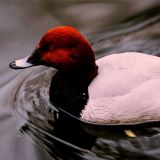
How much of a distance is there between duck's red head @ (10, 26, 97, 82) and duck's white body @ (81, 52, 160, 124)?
160 millimetres

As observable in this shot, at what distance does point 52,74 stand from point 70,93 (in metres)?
0.69

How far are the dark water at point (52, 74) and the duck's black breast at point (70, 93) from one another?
11 cm

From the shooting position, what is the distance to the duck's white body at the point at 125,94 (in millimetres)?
4613

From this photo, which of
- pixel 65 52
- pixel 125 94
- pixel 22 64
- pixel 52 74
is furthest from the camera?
pixel 52 74

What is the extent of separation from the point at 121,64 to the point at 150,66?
0.22 m

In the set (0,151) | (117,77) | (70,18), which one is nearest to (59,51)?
(117,77)

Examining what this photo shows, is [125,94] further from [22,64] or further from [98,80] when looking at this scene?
[22,64]

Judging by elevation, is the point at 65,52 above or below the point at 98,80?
above

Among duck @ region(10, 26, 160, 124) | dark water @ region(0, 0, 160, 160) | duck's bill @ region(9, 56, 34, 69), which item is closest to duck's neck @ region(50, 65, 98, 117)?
duck @ region(10, 26, 160, 124)

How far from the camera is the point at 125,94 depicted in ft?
15.1

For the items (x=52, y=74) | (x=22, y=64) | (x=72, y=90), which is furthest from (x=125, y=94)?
(x=52, y=74)

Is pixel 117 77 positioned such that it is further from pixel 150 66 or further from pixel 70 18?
pixel 70 18

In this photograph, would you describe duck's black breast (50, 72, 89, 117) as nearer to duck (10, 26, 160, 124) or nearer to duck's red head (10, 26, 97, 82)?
duck (10, 26, 160, 124)

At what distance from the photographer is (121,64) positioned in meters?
4.78
